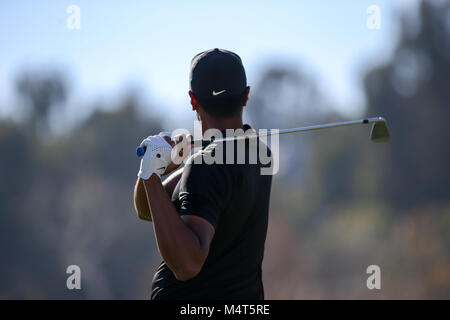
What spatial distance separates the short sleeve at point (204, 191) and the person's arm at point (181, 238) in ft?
0.14

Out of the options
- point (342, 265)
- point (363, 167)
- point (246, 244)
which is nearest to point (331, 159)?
point (363, 167)

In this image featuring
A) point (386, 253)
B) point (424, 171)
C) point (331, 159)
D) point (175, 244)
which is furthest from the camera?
point (331, 159)

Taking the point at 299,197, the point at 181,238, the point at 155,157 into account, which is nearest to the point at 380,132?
the point at 155,157

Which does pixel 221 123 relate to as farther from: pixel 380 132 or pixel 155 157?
pixel 380 132

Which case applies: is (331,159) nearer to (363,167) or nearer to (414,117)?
(363,167)

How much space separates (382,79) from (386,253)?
17.1m

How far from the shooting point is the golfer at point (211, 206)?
9.43ft

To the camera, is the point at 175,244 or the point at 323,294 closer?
the point at 175,244

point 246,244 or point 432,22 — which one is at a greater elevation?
point 432,22

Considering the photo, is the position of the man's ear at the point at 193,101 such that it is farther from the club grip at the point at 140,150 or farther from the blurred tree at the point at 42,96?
the blurred tree at the point at 42,96

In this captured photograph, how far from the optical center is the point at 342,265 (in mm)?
49938

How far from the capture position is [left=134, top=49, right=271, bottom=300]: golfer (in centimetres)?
287

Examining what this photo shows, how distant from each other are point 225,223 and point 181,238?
371 mm
